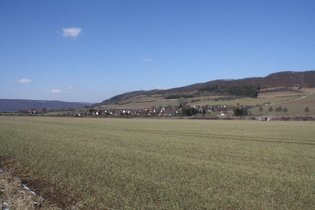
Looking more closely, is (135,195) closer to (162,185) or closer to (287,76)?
(162,185)

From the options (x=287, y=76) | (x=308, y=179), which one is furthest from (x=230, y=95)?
(x=308, y=179)

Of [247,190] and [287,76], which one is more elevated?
[287,76]

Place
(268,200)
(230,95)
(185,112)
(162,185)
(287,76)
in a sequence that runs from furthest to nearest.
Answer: (287,76) → (230,95) → (185,112) → (162,185) → (268,200)

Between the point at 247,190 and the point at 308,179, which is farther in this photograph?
the point at 308,179

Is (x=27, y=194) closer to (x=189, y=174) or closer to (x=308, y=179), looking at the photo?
(x=189, y=174)

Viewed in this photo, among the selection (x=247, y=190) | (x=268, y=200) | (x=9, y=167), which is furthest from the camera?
(x=9, y=167)

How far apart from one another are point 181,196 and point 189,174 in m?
2.84

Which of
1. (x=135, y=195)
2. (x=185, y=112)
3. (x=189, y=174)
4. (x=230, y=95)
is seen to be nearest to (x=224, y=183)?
(x=189, y=174)

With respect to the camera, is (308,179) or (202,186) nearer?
(202,186)

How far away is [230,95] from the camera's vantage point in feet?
447

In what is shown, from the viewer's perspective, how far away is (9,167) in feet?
43.4

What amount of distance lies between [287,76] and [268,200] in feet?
574

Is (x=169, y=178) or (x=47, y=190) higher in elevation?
(x=47, y=190)

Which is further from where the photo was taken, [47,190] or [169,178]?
[169,178]
